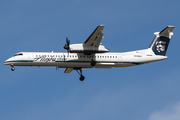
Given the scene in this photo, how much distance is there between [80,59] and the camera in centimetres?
3089

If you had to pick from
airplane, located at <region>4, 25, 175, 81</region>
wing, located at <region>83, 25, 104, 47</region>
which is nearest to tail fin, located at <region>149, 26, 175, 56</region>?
airplane, located at <region>4, 25, 175, 81</region>

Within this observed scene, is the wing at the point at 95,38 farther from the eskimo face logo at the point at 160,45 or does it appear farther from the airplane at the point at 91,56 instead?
the eskimo face logo at the point at 160,45

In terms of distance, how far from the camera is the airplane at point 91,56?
3006cm

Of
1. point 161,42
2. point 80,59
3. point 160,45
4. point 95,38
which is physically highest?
point 95,38

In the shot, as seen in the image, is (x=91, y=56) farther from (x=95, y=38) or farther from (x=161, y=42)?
(x=161, y=42)

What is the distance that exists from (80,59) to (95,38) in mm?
2697

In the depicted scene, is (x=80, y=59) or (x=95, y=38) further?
(x=80, y=59)

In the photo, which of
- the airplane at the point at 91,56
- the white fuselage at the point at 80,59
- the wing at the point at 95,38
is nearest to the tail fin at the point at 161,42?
the airplane at the point at 91,56

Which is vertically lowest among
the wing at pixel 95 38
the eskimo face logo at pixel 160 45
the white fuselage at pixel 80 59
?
the white fuselage at pixel 80 59

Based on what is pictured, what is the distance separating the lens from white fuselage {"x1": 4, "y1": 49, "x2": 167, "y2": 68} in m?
30.3

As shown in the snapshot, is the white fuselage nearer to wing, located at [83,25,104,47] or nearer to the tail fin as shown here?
the tail fin

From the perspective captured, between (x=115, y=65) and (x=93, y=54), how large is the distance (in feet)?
7.95

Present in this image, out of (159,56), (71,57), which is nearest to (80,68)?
(71,57)

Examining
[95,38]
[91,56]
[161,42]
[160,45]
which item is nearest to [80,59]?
[91,56]
